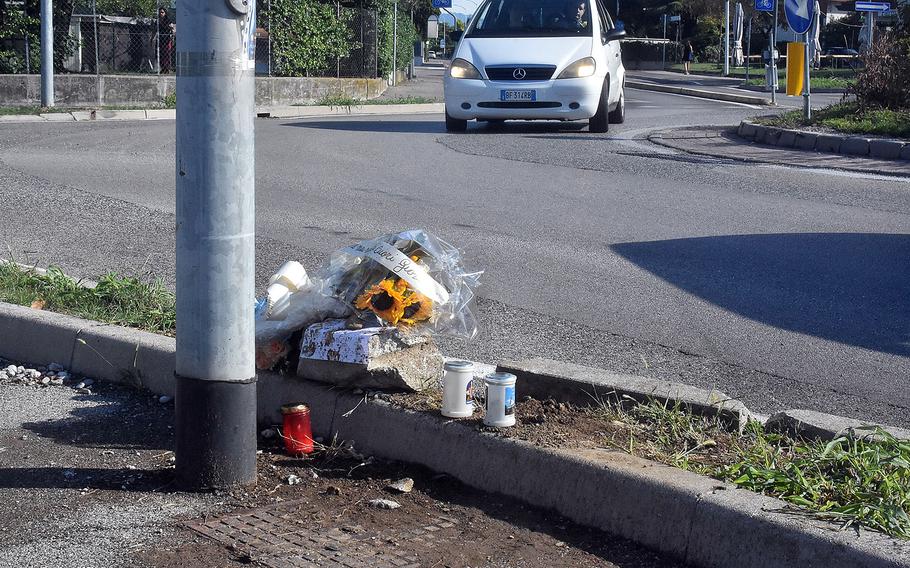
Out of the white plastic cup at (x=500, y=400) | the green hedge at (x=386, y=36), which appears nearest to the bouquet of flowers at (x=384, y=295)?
the white plastic cup at (x=500, y=400)

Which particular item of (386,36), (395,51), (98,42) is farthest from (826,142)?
(395,51)

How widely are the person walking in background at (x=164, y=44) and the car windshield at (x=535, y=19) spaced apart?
867cm

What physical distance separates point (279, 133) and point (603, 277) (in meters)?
9.79

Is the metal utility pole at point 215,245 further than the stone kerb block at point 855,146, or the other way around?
the stone kerb block at point 855,146

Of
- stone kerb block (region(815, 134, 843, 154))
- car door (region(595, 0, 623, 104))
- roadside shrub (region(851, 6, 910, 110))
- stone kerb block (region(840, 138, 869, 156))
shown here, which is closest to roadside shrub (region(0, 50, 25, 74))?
car door (region(595, 0, 623, 104))

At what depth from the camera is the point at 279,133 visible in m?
15.7

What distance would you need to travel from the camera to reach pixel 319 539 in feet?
10.2

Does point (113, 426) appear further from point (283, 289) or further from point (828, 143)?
point (828, 143)

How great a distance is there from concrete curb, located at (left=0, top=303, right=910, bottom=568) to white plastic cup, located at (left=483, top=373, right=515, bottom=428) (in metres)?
0.07

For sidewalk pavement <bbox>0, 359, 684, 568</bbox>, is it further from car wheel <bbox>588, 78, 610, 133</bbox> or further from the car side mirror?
the car side mirror

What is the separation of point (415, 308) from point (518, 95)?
37.3 feet

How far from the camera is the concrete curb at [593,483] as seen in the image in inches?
109

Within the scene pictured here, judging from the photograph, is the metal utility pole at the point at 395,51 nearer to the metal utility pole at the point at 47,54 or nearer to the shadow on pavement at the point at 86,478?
the metal utility pole at the point at 47,54

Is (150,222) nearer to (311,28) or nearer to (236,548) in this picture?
(236,548)
